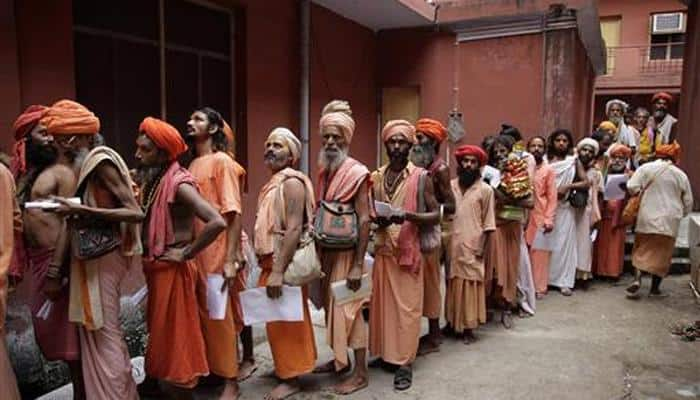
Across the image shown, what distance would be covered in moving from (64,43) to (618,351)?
533 cm

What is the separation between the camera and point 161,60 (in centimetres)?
577

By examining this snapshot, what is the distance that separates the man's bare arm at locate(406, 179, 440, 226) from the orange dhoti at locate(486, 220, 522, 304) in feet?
4.70

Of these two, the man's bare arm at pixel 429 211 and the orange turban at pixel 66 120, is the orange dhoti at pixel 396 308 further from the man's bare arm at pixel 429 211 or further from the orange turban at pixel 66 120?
the orange turban at pixel 66 120

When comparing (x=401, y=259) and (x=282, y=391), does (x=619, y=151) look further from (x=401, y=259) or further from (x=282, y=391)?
(x=282, y=391)

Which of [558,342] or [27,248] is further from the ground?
[27,248]

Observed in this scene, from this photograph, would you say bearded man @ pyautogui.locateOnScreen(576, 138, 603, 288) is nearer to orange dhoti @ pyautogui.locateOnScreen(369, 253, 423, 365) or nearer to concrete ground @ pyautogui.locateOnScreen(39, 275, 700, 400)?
concrete ground @ pyautogui.locateOnScreen(39, 275, 700, 400)

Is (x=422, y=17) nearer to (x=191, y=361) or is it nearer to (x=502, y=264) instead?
(x=502, y=264)

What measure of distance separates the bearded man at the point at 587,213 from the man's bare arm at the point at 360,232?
13.0 ft

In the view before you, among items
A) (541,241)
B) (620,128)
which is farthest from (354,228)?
(620,128)

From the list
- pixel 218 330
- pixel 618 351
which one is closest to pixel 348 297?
pixel 218 330

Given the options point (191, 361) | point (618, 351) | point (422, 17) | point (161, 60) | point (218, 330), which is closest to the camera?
point (191, 361)

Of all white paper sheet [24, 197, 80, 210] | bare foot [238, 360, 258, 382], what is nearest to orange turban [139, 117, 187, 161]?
white paper sheet [24, 197, 80, 210]

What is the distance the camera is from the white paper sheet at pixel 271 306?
11.1 ft

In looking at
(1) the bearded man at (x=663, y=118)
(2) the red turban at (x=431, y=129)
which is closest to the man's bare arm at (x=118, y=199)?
(2) the red turban at (x=431, y=129)
